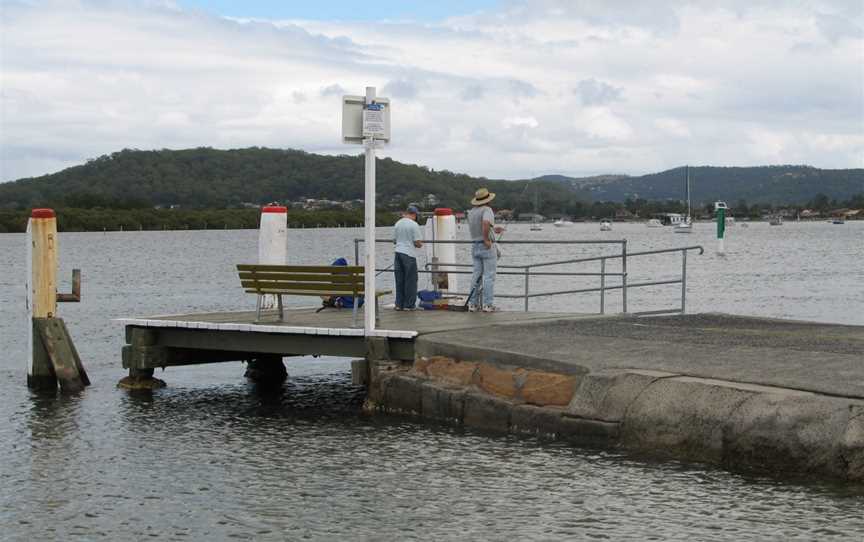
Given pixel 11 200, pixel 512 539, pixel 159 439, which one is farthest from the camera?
pixel 11 200

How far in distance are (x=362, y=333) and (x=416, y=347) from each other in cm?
82

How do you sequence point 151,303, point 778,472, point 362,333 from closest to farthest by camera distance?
point 778,472, point 362,333, point 151,303

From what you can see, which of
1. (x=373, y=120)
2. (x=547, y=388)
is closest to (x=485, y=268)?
(x=373, y=120)

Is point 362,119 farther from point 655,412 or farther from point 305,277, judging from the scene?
point 655,412

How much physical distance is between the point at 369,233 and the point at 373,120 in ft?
4.43

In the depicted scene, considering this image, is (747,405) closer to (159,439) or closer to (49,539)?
(49,539)

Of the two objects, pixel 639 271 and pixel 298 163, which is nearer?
pixel 639 271

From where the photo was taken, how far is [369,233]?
14977mm

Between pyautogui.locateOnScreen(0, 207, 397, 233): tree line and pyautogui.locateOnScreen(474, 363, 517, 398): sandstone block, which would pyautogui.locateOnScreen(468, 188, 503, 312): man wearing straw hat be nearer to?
pyautogui.locateOnScreen(474, 363, 517, 398): sandstone block

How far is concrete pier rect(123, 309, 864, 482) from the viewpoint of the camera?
34.9ft

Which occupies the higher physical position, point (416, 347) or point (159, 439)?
point (416, 347)

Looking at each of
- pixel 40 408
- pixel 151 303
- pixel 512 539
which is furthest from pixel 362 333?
pixel 151 303

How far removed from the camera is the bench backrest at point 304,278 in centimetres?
1573

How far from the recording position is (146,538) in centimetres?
1006
